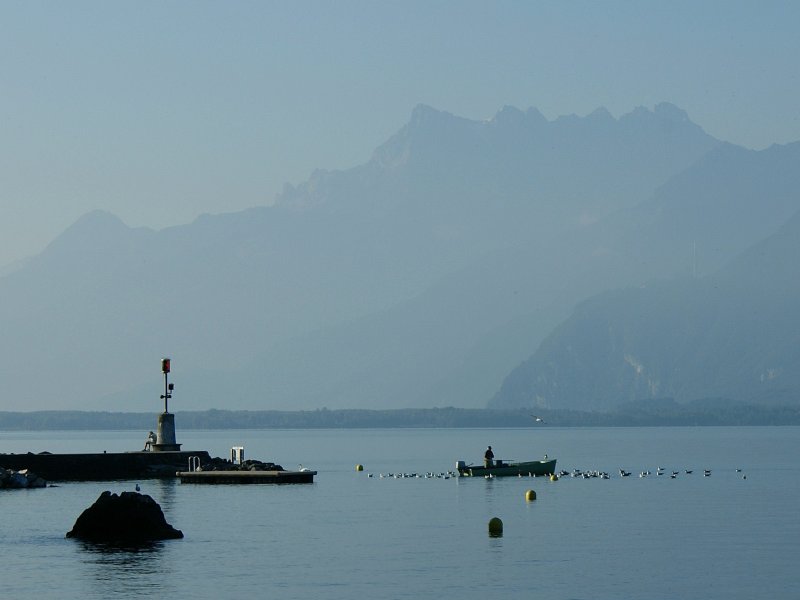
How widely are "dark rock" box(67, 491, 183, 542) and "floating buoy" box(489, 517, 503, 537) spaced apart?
615 inches

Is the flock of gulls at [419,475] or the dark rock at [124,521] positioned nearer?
the dark rock at [124,521]

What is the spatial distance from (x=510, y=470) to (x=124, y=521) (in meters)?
62.4

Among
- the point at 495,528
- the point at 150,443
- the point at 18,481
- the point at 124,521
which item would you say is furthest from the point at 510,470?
the point at 124,521

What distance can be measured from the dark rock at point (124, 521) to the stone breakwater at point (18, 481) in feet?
139

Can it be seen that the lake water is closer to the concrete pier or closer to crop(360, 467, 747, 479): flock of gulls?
the concrete pier

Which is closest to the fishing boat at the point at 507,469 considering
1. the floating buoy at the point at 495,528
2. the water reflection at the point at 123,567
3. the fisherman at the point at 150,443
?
the fisherman at the point at 150,443

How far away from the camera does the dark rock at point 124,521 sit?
73.9 metres

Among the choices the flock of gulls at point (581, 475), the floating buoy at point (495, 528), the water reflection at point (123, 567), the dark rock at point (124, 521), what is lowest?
the water reflection at point (123, 567)

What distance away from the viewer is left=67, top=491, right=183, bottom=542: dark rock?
7388 cm

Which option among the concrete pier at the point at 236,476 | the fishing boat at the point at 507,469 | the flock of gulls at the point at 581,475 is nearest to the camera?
the concrete pier at the point at 236,476

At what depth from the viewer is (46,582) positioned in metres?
62.0

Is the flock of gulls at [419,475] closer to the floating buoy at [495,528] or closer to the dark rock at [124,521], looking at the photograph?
the floating buoy at [495,528]

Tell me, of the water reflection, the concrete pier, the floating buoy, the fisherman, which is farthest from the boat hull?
the water reflection

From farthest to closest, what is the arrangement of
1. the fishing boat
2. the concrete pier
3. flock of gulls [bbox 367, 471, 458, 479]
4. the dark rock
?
1. flock of gulls [bbox 367, 471, 458, 479]
2. the fishing boat
3. the concrete pier
4. the dark rock
